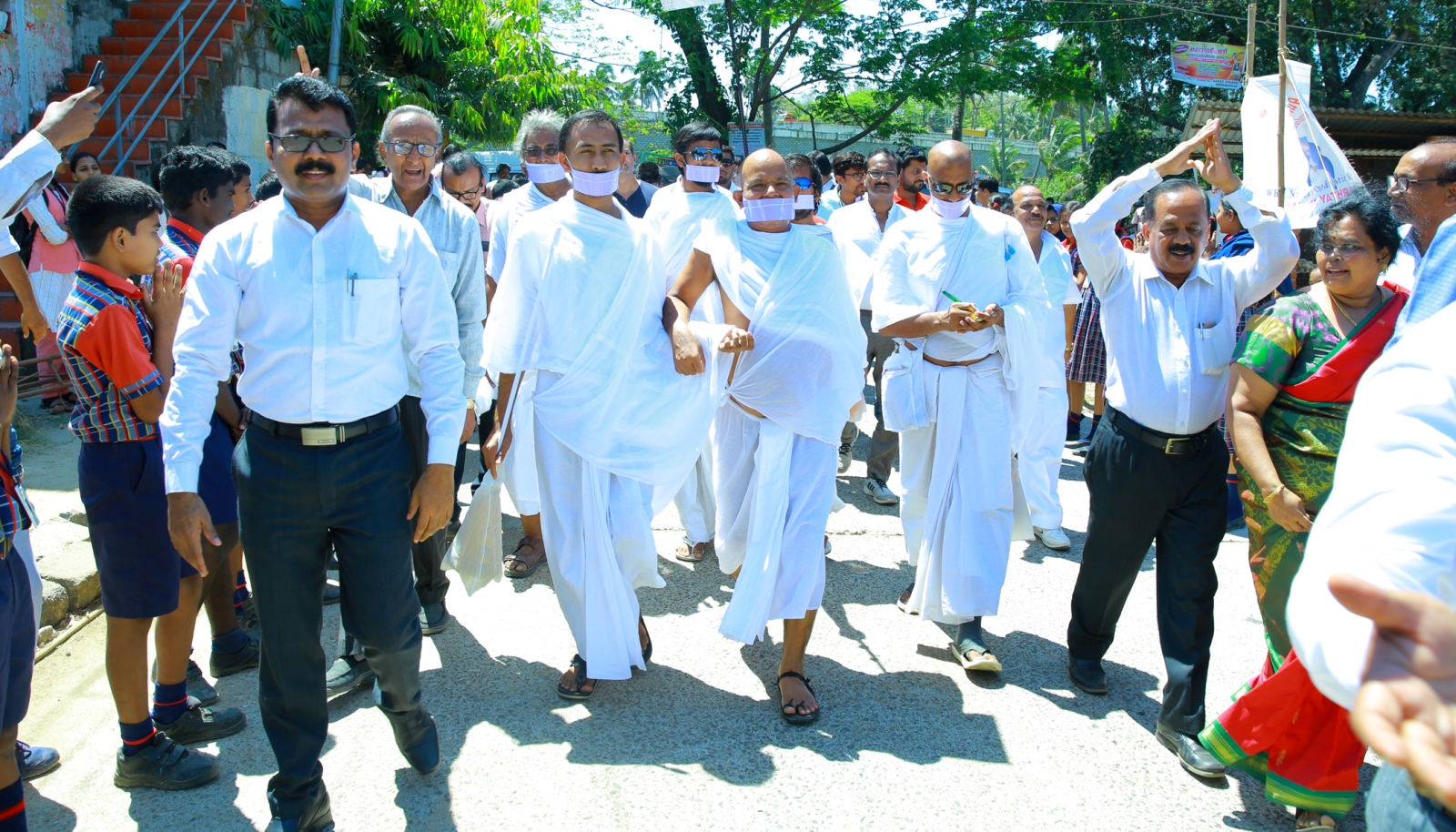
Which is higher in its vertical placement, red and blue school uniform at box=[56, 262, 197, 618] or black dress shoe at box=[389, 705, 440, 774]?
red and blue school uniform at box=[56, 262, 197, 618]

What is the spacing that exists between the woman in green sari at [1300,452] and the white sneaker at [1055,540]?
2454mm

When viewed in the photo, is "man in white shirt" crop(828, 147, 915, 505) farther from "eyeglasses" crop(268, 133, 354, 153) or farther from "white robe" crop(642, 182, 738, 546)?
"eyeglasses" crop(268, 133, 354, 153)

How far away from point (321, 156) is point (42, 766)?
2.20 meters

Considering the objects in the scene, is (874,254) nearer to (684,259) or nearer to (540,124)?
(684,259)

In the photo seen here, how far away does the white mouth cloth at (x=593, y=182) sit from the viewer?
3873mm

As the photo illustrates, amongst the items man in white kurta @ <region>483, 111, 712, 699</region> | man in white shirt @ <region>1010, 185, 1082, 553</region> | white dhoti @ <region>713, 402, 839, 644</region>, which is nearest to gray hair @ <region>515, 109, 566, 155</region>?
man in white kurta @ <region>483, 111, 712, 699</region>

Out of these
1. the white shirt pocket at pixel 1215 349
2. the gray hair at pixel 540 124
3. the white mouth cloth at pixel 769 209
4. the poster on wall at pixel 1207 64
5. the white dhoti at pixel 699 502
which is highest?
the poster on wall at pixel 1207 64

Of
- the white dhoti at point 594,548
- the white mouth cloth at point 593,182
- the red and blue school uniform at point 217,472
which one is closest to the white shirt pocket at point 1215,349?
the white dhoti at point 594,548

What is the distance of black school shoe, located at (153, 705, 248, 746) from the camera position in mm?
3406

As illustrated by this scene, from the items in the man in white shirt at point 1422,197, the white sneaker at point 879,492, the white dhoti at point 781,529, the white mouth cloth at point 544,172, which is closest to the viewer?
the white dhoti at point 781,529

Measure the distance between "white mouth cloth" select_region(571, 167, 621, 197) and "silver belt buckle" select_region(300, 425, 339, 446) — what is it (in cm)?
153

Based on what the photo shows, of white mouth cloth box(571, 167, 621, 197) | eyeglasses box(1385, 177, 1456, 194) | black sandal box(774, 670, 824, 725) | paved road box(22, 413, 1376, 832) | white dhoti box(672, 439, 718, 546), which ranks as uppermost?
eyeglasses box(1385, 177, 1456, 194)

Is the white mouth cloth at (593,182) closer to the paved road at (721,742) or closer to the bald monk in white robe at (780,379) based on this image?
the bald monk in white robe at (780,379)

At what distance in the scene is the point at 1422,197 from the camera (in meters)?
4.15
